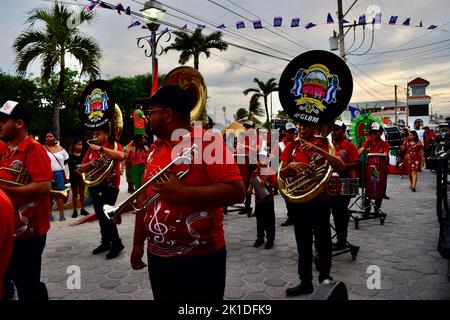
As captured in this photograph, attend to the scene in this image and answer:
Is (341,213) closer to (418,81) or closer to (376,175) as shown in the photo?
(376,175)

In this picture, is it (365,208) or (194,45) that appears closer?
(365,208)

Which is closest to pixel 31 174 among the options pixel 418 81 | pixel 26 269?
pixel 26 269

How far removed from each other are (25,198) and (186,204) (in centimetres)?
166

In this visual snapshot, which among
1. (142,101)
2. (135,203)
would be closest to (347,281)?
(135,203)

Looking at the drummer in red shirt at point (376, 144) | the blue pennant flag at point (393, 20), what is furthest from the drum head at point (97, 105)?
the blue pennant flag at point (393, 20)

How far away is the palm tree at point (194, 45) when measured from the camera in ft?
57.8

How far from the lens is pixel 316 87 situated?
344cm

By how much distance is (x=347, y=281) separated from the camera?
4.04 m

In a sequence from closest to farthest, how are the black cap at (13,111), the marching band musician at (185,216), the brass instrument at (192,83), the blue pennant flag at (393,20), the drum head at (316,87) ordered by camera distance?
the marching band musician at (185,216) → the black cap at (13,111) → the drum head at (316,87) → the brass instrument at (192,83) → the blue pennant flag at (393,20)

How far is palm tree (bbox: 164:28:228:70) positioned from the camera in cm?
1761

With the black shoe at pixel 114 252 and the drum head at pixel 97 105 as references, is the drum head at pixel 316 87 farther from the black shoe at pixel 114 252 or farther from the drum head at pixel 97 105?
the black shoe at pixel 114 252

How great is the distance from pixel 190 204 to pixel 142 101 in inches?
33.4

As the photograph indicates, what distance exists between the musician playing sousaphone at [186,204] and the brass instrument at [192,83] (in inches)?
63.7
